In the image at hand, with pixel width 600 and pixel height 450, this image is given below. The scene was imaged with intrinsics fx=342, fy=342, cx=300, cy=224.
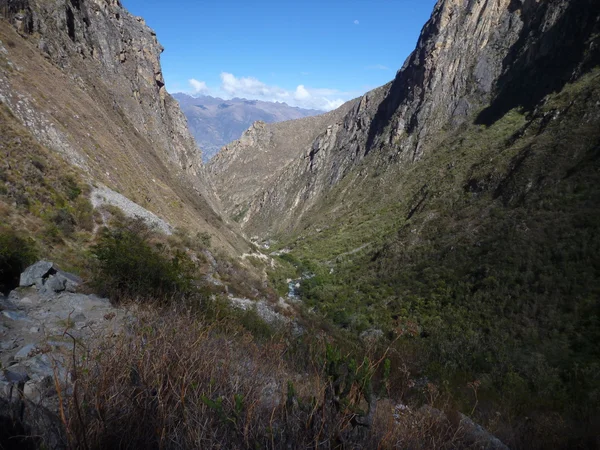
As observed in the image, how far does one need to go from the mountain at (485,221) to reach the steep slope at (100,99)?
15797mm

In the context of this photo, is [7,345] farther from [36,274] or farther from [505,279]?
[505,279]

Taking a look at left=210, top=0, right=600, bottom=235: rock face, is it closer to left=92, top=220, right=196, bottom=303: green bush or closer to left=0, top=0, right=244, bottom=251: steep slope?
left=0, top=0, right=244, bottom=251: steep slope

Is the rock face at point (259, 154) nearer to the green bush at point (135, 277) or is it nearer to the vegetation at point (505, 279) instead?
the vegetation at point (505, 279)

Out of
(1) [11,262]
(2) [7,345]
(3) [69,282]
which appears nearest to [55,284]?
(3) [69,282]

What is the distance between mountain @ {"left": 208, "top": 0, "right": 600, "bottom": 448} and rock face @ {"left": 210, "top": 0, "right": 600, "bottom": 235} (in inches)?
12.1

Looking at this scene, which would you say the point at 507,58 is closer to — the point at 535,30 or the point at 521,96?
the point at 535,30

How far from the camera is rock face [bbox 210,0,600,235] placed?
47.8 metres

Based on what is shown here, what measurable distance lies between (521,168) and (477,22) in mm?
52335

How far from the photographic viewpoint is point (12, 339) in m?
4.12

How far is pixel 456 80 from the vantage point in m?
65.4

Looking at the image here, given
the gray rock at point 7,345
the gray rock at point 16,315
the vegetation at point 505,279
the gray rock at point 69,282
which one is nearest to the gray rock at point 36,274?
the gray rock at point 69,282

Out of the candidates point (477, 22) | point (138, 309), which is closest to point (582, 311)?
point (138, 309)

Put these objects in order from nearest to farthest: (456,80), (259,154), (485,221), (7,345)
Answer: (7,345)
(485,221)
(456,80)
(259,154)

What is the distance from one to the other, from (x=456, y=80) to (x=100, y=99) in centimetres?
6287
